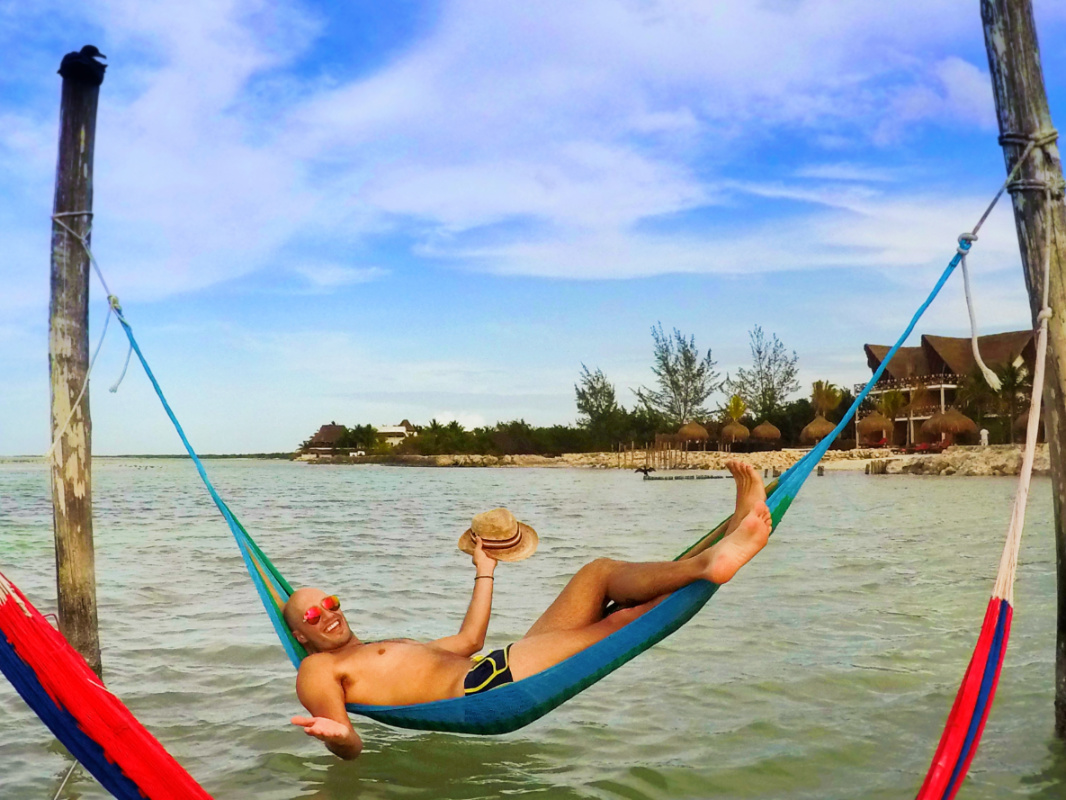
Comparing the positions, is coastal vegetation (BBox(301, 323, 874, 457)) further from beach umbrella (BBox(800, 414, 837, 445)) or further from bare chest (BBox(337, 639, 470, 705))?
bare chest (BBox(337, 639, 470, 705))

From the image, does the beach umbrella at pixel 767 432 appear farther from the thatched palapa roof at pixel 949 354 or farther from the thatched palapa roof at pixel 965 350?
the thatched palapa roof at pixel 965 350

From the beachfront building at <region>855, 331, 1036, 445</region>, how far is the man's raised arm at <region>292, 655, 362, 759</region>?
28341 millimetres

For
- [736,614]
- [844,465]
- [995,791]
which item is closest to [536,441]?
[844,465]

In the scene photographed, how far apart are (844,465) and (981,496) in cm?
1259

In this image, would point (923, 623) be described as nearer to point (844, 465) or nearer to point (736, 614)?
point (736, 614)

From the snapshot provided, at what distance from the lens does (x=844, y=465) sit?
2869cm

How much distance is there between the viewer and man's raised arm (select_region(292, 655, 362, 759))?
7.23 ft

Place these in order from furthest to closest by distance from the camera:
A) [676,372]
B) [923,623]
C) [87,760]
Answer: [676,372], [923,623], [87,760]

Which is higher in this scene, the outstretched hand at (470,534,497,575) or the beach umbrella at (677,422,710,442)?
the beach umbrella at (677,422,710,442)

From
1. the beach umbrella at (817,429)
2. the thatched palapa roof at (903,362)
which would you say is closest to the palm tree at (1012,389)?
the thatched palapa roof at (903,362)

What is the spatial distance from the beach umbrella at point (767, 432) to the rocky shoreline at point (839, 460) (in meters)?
0.52

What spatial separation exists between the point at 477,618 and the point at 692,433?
31.8 meters

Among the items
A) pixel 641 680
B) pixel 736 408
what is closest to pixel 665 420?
pixel 736 408

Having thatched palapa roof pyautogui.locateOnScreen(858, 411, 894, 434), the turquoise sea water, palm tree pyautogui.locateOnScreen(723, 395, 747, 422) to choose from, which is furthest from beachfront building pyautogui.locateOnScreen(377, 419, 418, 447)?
the turquoise sea water
